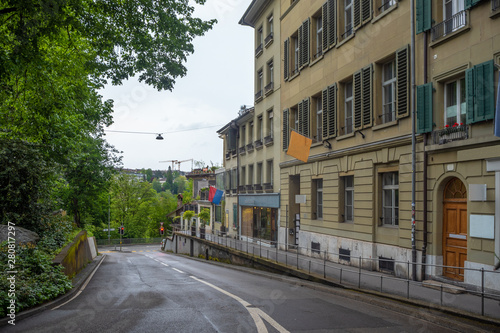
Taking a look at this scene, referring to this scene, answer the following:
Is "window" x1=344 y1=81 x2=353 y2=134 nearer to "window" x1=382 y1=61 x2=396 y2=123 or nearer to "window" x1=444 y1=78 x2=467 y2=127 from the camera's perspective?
"window" x1=382 y1=61 x2=396 y2=123

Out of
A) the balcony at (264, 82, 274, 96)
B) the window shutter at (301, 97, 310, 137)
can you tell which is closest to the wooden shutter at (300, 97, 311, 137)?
the window shutter at (301, 97, 310, 137)

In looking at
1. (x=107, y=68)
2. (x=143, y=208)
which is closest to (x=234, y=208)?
(x=107, y=68)

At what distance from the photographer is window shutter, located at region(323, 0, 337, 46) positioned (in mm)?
19016

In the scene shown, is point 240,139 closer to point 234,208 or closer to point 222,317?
point 234,208

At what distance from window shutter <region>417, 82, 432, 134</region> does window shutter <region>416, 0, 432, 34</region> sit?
5.95 feet

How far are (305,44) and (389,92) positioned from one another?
8.02 metres

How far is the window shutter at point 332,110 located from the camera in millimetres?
18877

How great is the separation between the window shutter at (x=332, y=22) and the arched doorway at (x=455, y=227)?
9451mm

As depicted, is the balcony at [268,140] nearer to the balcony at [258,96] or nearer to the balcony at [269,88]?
the balcony at [269,88]

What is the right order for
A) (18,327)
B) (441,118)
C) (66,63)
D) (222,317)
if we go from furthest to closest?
(66,63), (441,118), (222,317), (18,327)

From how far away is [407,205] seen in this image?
13883 millimetres

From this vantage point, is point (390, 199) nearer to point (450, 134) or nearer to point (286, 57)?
point (450, 134)

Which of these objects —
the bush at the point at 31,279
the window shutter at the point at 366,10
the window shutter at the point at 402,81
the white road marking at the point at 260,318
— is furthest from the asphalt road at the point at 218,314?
the window shutter at the point at 366,10

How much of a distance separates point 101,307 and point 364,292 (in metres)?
6.51
